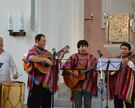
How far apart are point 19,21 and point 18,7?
0.96 ft

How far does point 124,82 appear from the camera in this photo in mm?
5133

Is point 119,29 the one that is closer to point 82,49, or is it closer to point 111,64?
point 82,49

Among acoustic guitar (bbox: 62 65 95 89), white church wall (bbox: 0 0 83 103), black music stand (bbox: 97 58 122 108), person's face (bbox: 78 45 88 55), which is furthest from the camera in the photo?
white church wall (bbox: 0 0 83 103)

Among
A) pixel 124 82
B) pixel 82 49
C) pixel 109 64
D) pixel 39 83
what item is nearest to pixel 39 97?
pixel 39 83

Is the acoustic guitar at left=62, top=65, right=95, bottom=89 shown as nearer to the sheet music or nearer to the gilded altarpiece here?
the sheet music

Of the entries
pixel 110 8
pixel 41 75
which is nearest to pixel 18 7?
pixel 41 75

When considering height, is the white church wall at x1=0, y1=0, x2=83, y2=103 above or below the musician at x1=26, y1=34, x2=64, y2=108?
above

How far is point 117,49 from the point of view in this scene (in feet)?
27.9

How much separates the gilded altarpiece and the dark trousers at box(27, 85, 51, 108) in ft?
12.4

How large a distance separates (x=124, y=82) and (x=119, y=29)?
3642 millimetres

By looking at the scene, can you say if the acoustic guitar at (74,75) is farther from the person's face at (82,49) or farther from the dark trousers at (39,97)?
the dark trousers at (39,97)

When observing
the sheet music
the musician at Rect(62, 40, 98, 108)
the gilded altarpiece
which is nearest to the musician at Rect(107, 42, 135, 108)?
the sheet music

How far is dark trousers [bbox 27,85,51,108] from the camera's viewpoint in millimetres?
5180

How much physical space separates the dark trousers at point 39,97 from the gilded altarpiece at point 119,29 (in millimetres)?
3775
